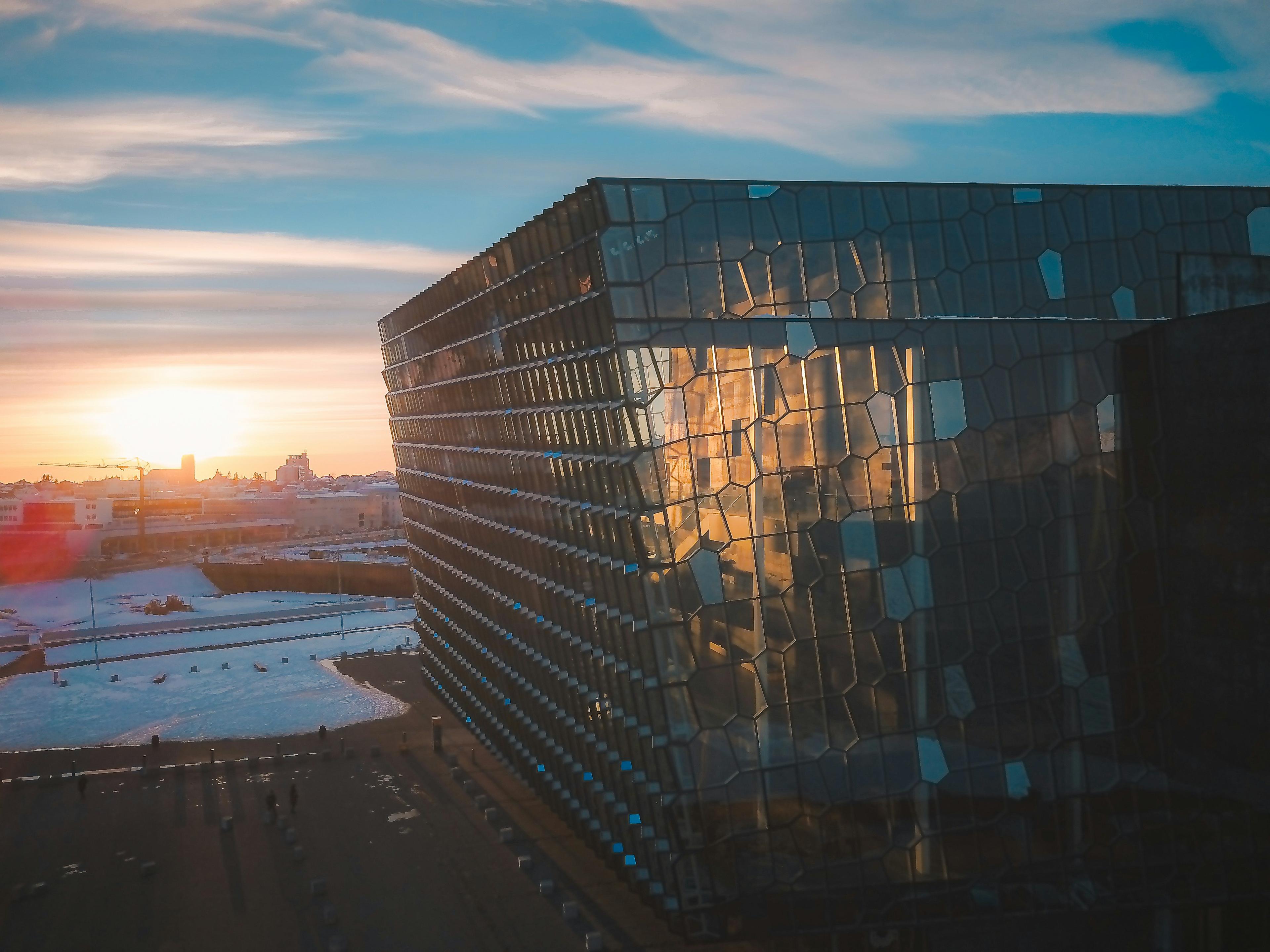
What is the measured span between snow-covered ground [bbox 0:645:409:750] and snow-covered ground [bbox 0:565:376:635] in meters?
19.0

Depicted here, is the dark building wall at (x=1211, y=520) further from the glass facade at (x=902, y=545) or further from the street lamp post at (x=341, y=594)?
the street lamp post at (x=341, y=594)

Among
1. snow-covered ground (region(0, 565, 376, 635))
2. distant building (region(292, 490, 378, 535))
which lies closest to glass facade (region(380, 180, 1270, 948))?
snow-covered ground (region(0, 565, 376, 635))

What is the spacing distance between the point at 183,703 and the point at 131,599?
51.0 meters

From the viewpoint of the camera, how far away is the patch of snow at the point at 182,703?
139 feet

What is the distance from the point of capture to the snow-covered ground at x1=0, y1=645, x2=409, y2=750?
139ft

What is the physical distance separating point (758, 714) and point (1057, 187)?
1221cm

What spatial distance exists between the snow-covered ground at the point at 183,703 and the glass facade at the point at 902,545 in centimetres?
2704

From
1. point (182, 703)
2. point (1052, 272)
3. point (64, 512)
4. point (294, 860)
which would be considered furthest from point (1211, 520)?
point (64, 512)

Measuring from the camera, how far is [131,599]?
3627 inches

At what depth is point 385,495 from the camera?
172m

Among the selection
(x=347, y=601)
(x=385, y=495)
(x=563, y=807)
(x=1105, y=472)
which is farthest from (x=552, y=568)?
(x=385, y=495)

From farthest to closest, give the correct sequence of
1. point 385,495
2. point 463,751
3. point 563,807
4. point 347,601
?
point 385,495 → point 347,601 → point 463,751 → point 563,807

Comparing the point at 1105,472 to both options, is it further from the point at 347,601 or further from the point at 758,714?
the point at 347,601

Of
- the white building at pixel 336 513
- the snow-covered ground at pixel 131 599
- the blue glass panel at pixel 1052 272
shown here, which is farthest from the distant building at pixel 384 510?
the blue glass panel at pixel 1052 272
